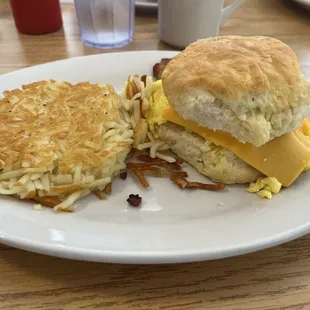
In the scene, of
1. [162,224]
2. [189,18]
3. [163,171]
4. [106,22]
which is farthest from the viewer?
[106,22]

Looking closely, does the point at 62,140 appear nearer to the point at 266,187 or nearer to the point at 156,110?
the point at 156,110

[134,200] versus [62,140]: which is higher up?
[62,140]

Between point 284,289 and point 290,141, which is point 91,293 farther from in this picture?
point 290,141

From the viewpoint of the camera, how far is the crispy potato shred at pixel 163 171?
1.49 m

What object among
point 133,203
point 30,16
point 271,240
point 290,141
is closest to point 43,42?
point 30,16

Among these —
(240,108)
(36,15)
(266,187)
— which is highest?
(240,108)

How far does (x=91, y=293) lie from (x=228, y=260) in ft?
1.44

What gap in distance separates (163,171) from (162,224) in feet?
1.04

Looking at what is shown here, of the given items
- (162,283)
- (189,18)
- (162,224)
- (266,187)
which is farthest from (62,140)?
(189,18)

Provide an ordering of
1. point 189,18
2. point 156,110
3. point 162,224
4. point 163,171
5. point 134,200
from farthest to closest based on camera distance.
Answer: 1. point 189,18
2. point 156,110
3. point 163,171
4. point 134,200
5. point 162,224

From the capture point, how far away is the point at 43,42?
2.69 meters

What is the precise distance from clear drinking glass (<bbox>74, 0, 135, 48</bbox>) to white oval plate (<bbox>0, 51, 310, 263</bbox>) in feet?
4.69

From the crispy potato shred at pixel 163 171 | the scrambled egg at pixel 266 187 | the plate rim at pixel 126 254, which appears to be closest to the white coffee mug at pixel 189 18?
the crispy potato shred at pixel 163 171

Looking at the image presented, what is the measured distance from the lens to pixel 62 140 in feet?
4.74
